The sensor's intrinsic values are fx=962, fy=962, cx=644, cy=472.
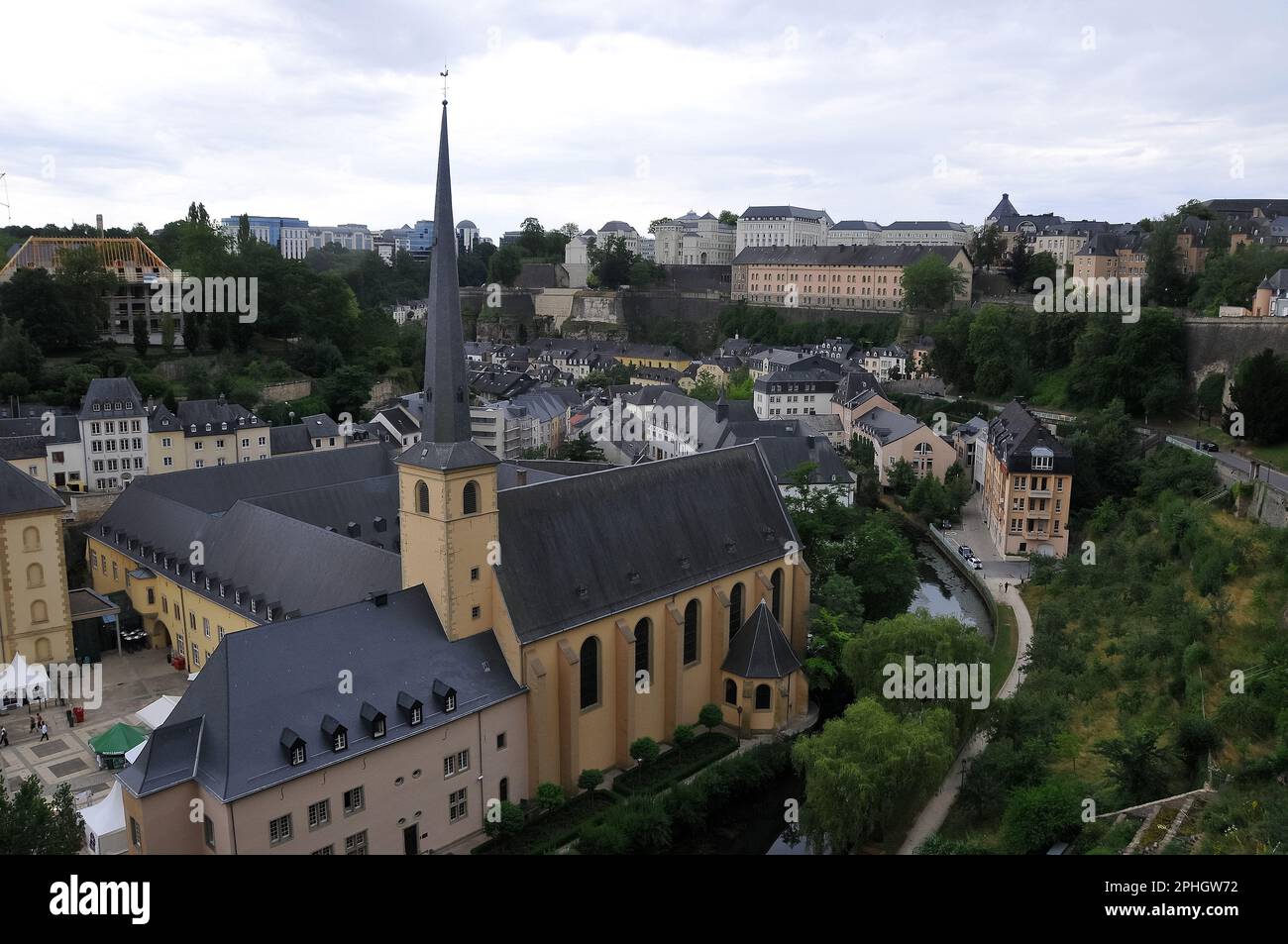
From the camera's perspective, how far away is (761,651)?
36.8 meters

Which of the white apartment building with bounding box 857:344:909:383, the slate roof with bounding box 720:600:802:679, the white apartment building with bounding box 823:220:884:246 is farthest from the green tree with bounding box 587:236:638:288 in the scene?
the slate roof with bounding box 720:600:802:679

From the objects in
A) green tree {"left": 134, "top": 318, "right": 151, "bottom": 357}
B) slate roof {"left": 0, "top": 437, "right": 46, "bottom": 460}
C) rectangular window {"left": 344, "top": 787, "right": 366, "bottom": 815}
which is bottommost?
rectangular window {"left": 344, "top": 787, "right": 366, "bottom": 815}

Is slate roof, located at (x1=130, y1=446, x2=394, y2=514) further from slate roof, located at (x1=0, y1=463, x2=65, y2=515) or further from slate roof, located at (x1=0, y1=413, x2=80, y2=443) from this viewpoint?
slate roof, located at (x1=0, y1=413, x2=80, y2=443)

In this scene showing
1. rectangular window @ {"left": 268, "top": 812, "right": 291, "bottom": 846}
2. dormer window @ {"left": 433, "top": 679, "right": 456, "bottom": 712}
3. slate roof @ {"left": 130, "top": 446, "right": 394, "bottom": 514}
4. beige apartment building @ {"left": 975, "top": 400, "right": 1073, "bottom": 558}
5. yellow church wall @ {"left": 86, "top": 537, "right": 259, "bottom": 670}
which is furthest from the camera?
beige apartment building @ {"left": 975, "top": 400, "right": 1073, "bottom": 558}

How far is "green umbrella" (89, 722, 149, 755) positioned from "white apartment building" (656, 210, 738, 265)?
159089 millimetres

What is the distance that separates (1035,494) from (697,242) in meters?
136

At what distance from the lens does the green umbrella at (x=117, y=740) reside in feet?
100

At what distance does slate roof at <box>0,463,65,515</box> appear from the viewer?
125 ft

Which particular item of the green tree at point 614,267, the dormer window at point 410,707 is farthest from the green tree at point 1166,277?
the green tree at point 614,267

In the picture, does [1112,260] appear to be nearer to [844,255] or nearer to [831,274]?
[844,255]

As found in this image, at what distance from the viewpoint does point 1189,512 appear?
1797 inches

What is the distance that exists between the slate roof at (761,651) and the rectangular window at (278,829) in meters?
17.6
